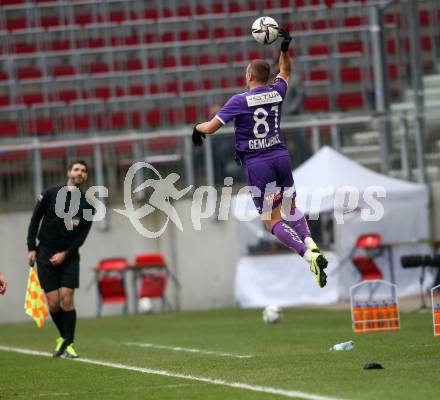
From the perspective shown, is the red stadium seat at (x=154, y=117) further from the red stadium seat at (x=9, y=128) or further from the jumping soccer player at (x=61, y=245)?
the jumping soccer player at (x=61, y=245)

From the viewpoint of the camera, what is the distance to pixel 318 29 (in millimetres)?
25922

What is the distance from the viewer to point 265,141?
9.83 metres

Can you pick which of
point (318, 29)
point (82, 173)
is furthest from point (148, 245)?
point (82, 173)

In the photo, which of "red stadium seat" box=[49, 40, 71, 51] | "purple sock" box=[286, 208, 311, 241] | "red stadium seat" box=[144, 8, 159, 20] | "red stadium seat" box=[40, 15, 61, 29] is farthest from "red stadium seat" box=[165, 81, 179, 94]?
"purple sock" box=[286, 208, 311, 241]

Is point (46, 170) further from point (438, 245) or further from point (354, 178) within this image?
point (438, 245)

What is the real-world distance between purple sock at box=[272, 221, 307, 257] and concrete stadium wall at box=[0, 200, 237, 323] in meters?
11.2

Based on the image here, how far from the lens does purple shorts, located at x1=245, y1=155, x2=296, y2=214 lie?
983cm

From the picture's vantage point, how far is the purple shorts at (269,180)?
387 inches

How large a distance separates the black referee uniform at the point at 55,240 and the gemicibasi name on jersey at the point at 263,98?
2.44 meters

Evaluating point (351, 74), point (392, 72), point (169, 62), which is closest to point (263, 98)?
point (392, 72)

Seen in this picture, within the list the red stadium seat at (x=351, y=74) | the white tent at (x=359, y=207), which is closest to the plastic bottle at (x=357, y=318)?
the white tent at (x=359, y=207)

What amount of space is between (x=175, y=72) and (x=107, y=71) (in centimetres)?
152

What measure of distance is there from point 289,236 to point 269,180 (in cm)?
49
